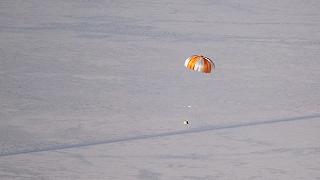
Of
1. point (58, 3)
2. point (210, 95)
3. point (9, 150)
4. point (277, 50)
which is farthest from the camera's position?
point (58, 3)

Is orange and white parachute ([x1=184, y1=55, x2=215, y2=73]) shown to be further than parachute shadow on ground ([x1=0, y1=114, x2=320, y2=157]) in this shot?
Yes

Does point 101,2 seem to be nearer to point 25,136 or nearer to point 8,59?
point 8,59

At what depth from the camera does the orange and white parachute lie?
10398 millimetres

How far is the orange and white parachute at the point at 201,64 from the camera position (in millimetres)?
10398

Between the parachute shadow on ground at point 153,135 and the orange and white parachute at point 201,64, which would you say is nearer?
the parachute shadow on ground at point 153,135

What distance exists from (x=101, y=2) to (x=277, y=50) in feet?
18.9

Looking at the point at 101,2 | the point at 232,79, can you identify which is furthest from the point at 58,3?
the point at 232,79

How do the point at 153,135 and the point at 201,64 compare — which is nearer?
the point at 153,135

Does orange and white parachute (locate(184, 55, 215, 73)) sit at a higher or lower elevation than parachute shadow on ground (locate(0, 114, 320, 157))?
higher

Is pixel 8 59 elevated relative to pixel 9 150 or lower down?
elevated

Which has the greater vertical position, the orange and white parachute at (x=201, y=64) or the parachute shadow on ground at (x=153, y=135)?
the orange and white parachute at (x=201, y=64)

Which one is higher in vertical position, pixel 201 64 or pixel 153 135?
pixel 201 64

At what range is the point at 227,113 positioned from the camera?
861cm

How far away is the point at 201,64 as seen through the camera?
413 inches
